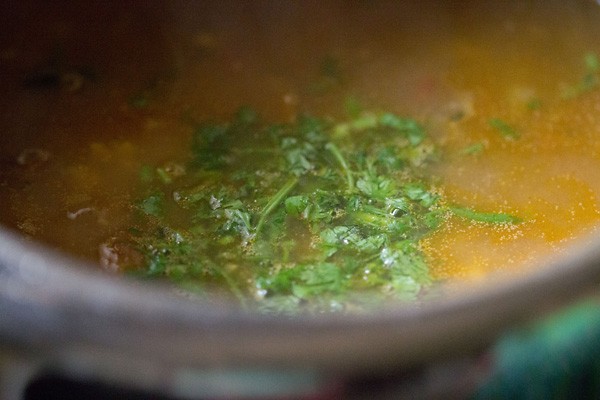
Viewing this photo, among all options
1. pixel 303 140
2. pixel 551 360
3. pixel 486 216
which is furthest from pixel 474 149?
pixel 551 360

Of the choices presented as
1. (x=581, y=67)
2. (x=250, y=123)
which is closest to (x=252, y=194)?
(x=250, y=123)

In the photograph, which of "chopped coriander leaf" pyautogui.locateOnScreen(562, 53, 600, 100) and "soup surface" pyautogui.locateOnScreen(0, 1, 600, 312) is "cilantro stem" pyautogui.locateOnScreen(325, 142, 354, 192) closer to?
"soup surface" pyautogui.locateOnScreen(0, 1, 600, 312)

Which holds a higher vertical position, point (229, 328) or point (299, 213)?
point (299, 213)

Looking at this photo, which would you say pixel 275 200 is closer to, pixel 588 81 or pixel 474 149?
pixel 474 149

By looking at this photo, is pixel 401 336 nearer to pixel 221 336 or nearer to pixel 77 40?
pixel 221 336

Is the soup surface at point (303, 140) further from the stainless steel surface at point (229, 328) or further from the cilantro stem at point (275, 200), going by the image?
the stainless steel surface at point (229, 328)

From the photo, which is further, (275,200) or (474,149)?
(474,149)

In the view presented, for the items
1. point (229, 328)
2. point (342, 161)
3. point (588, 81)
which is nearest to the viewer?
point (229, 328)

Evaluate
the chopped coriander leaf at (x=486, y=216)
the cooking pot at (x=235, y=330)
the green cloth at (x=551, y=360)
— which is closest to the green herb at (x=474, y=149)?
the chopped coriander leaf at (x=486, y=216)
